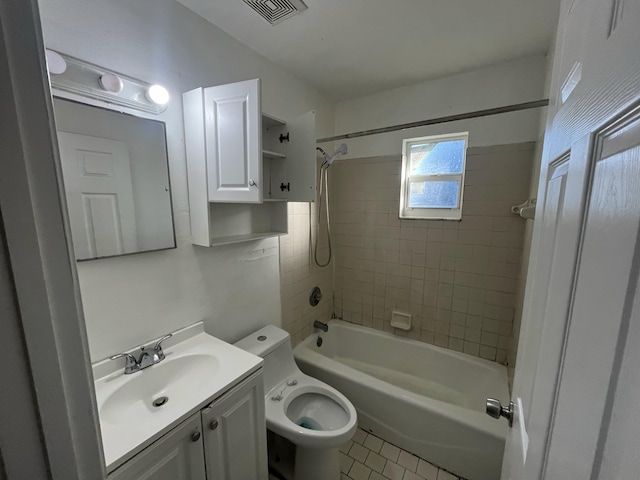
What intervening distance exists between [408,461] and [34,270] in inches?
82.3

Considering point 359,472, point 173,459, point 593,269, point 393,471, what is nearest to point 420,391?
point 393,471

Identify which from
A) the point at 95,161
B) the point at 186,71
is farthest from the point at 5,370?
the point at 186,71

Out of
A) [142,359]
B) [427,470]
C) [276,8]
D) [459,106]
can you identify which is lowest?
[427,470]

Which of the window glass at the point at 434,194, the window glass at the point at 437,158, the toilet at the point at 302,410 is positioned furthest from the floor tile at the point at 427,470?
the window glass at the point at 437,158

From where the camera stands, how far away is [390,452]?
1.66 m

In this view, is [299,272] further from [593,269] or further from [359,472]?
[593,269]

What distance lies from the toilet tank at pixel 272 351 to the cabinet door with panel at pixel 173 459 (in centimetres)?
58

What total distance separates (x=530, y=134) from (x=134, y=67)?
2.30 m

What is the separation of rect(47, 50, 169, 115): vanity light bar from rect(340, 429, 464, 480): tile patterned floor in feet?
7.32

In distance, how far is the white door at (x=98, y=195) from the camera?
0.96 meters

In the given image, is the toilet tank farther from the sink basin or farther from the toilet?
the sink basin

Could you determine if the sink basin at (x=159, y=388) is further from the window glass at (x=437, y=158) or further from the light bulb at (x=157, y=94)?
the window glass at (x=437, y=158)

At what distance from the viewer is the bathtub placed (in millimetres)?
1429

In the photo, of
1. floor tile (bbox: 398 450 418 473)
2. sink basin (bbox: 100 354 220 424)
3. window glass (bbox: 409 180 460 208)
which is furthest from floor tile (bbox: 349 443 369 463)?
window glass (bbox: 409 180 460 208)
